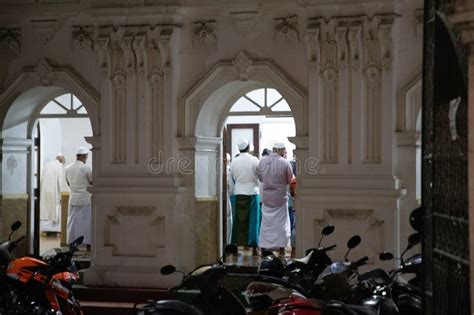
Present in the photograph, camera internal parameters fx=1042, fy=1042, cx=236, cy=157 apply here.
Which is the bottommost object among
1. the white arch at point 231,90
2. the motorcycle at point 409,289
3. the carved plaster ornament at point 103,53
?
the motorcycle at point 409,289

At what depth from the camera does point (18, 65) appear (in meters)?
13.8

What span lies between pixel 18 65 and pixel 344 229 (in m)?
4.86

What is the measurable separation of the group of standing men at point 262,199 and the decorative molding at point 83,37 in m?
2.87

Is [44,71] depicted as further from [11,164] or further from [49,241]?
[49,241]

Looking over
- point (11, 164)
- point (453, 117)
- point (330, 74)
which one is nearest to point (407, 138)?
point (330, 74)

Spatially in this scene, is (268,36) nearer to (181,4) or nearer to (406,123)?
(181,4)

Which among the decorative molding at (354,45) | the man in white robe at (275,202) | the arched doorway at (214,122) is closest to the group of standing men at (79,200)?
the arched doorway at (214,122)

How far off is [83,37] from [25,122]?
5.73 feet

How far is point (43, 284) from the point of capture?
9812 mm

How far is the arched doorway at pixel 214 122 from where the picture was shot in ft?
42.0

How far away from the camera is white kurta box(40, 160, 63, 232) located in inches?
752

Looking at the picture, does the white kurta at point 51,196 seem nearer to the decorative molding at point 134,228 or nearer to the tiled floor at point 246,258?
the tiled floor at point 246,258

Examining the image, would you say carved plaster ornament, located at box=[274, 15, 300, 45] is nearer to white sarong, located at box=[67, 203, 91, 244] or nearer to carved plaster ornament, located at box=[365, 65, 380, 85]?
carved plaster ornament, located at box=[365, 65, 380, 85]

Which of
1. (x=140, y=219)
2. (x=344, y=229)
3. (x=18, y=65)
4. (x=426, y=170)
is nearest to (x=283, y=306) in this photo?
(x=426, y=170)
